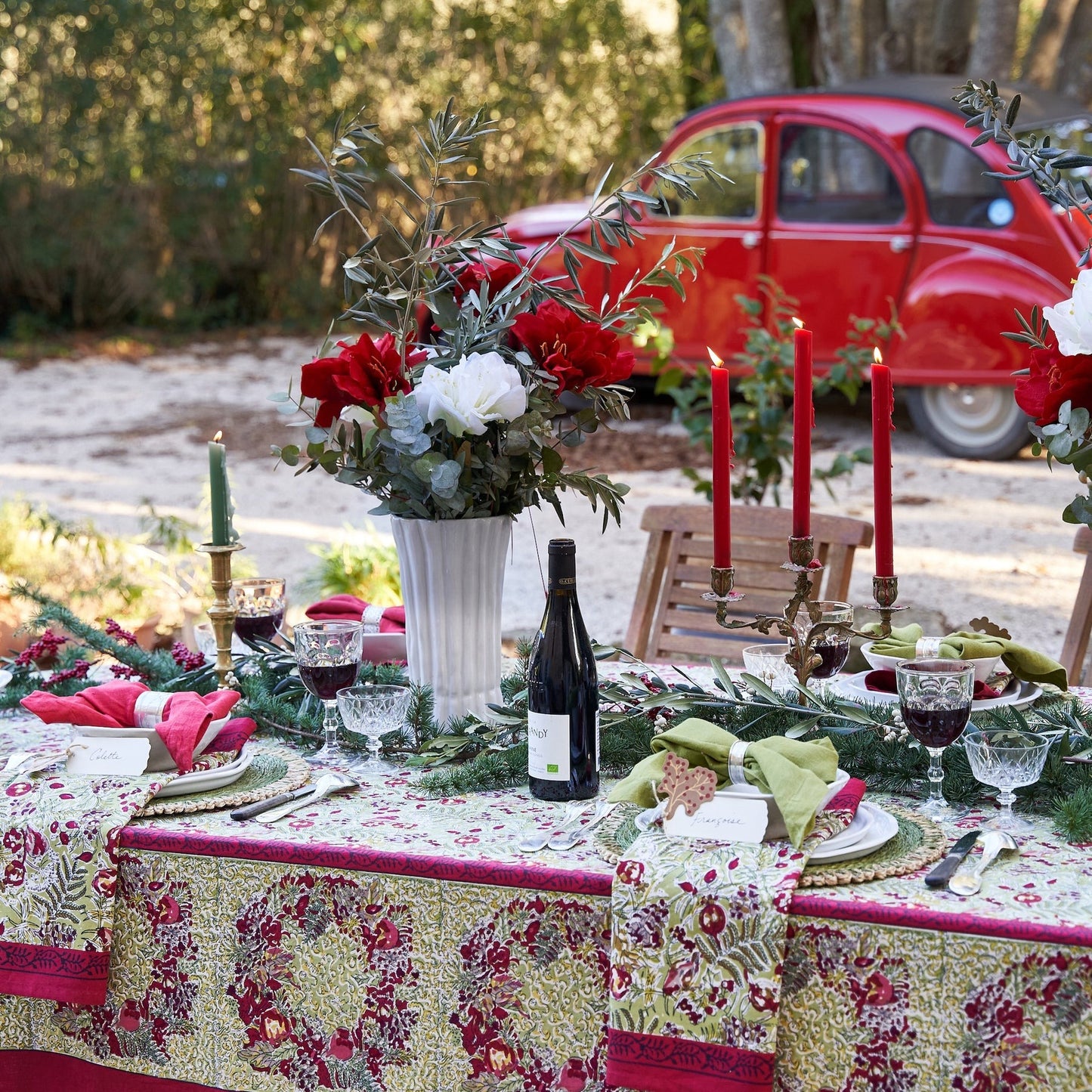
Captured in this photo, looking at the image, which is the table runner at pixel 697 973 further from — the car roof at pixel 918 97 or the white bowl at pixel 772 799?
the car roof at pixel 918 97

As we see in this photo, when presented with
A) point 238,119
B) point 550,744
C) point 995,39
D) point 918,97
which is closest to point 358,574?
point 550,744

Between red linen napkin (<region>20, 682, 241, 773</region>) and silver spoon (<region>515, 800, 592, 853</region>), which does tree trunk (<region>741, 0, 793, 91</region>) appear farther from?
silver spoon (<region>515, 800, 592, 853</region>)

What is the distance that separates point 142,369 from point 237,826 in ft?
36.9

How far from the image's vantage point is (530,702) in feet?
5.61

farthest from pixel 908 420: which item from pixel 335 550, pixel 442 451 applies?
pixel 442 451

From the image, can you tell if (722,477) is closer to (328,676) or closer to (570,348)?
(570,348)

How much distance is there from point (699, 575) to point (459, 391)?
1.59 m

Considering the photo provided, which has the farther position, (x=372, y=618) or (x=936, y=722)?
(x=372, y=618)

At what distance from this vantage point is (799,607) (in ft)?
5.72

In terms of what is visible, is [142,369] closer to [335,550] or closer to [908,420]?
[908,420]

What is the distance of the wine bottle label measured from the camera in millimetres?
1690

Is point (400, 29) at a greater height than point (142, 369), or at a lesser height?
greater

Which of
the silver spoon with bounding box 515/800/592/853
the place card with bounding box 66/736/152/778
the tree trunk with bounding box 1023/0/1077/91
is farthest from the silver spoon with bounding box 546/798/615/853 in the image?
the tree trunk with bounding box 1023/0/1077/91

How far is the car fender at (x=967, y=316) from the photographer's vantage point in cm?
705
